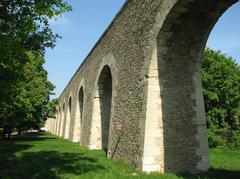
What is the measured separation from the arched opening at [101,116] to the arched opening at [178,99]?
645 centimetres

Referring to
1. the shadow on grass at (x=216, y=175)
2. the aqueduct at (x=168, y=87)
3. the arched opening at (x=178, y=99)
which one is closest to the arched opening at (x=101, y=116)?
the aqueduct at (x=168, y=87)

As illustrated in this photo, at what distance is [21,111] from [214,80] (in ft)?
49.7

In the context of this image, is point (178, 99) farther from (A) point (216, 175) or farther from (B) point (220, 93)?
(B) point (220, 93)

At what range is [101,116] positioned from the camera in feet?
45.7

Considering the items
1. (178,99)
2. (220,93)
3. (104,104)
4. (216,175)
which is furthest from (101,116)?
(220,93)

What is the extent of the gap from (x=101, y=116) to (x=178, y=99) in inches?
273

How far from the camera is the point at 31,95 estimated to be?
18.8 m

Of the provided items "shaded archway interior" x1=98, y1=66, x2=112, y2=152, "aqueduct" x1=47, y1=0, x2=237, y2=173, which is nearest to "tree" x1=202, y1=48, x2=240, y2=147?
"shaded archway interior" x1=98, y1=66, x2=112, y2=152

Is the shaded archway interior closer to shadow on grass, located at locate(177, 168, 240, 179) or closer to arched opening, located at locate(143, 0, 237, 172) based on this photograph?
arched opening, located at locate(143, 0, 237, 172)

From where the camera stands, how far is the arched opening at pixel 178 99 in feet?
23.3

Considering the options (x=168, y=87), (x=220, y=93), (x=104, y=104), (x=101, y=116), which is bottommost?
(x=101, y=116)

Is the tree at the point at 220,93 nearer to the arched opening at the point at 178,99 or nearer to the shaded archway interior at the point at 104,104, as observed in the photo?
the shaded archway interior at the point at 104,104

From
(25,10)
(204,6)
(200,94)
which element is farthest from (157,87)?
(25,10)

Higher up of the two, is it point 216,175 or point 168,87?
point 168,87
